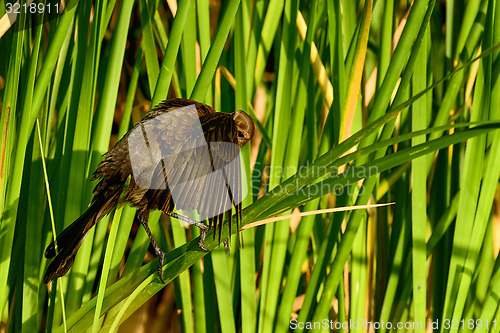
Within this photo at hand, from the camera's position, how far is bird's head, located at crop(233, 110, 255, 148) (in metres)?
0.71

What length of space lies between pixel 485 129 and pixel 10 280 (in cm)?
83

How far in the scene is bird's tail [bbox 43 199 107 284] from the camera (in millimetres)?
670

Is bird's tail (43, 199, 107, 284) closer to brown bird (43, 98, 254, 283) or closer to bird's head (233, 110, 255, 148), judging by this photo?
brown bird (43, 98, 254, 283)

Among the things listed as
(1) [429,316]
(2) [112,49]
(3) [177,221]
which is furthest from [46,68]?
(1) [429,316]

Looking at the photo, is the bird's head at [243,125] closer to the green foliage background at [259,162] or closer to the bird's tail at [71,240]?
the green foliage background at [259,162]

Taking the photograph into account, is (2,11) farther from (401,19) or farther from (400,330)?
(400,330)

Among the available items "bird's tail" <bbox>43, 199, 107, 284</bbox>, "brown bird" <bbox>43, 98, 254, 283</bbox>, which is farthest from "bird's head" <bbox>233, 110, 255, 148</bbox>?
"bird's tail" <bbox>43, 199, 107, 284</bbox>

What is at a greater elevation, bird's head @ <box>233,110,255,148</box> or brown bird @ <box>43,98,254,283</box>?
bird's head @ <box>233,110,255,148</box>

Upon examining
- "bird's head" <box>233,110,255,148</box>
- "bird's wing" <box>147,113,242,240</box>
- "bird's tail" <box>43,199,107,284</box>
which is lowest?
"bird's tail" <box>43,199,107,284</box>

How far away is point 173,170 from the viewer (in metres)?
0.66

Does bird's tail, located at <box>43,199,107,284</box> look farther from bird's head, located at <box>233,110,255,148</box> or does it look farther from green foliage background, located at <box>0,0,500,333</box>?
bird's head, located at <box>233,110,255,148</box>

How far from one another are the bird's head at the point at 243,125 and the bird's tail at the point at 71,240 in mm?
223

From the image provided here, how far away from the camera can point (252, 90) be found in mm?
937

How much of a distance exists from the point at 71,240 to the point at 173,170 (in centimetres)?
18
